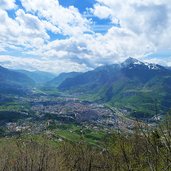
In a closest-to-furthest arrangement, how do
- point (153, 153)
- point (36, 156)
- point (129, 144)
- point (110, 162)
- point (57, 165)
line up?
point (153, 153) → point (129, 144) → point (110, 162) → point (57, 165) → point (36, 156)

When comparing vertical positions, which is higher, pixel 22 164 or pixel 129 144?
pixel 129 144

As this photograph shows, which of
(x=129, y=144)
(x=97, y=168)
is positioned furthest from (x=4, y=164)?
(x=129, y=144)

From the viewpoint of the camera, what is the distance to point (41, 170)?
162 ft

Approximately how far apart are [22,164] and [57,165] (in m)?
9.06

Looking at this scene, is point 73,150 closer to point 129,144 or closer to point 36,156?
point 36,156

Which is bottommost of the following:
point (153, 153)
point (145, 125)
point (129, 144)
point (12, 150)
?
point (12, 150)

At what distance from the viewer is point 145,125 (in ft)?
45.3

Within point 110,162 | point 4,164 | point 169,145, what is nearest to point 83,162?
point 110,162

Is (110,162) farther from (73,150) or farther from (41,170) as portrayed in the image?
(73,150)

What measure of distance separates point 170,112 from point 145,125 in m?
1.76

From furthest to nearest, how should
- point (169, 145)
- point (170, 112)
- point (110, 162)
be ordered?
point (110, 162) < point (170, 112) < point (169, 145)

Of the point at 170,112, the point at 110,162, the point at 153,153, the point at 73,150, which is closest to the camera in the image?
the point at 153,153

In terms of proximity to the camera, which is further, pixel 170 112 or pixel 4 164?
pixel 4 164

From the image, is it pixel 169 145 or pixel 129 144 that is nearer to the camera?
pixel 169 145
